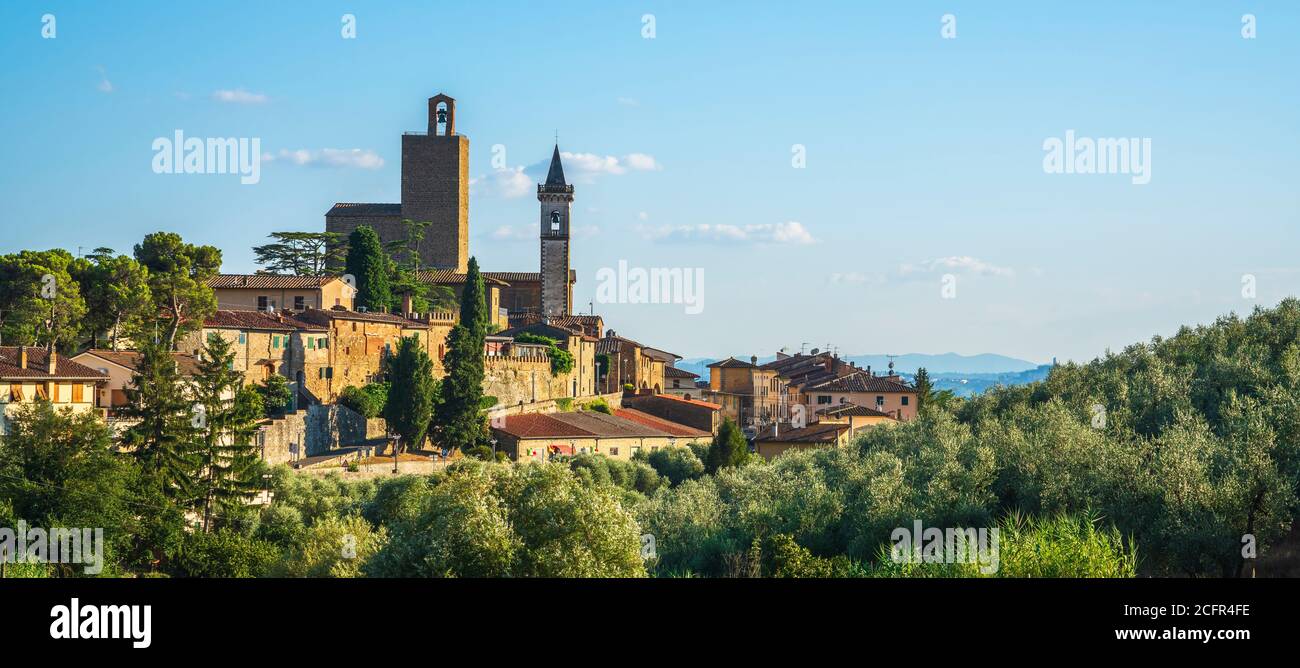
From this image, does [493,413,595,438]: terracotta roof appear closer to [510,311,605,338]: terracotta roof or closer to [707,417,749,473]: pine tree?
[707,417,749,473]: pine tree

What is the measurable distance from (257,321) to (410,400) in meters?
6.38

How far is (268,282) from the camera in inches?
2244

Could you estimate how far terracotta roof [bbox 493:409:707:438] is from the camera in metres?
52.7

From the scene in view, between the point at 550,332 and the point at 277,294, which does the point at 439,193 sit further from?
the point at 277,294

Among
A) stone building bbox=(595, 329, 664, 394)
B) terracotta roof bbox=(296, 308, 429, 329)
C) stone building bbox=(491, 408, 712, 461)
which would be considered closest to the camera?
terracotta roof bbox=(296, 308, 429, 329)

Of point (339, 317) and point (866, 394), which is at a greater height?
point (339, 317)

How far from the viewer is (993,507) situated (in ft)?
66.0

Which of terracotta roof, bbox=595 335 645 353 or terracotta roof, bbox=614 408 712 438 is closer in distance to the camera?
terracotta roof, bbox=614 408 712 438

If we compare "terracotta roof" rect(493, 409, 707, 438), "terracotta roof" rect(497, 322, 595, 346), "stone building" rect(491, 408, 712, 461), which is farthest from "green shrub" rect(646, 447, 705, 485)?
"terracotta roof" rect(497, 322, 595, 346)

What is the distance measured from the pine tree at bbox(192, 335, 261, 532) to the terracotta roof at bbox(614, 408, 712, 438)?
2236 cm

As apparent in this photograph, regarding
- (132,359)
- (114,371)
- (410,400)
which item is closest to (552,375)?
(410,400)

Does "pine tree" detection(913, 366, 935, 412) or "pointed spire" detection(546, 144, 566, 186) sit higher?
"pointed spire" detection(546, 144, 566, 186)

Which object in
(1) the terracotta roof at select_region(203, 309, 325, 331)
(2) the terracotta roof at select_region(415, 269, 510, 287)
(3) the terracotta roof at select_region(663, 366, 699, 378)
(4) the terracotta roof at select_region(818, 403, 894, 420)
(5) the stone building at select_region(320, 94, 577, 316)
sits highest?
(5) the stone building at select_region(320, 94, 577, 316)
